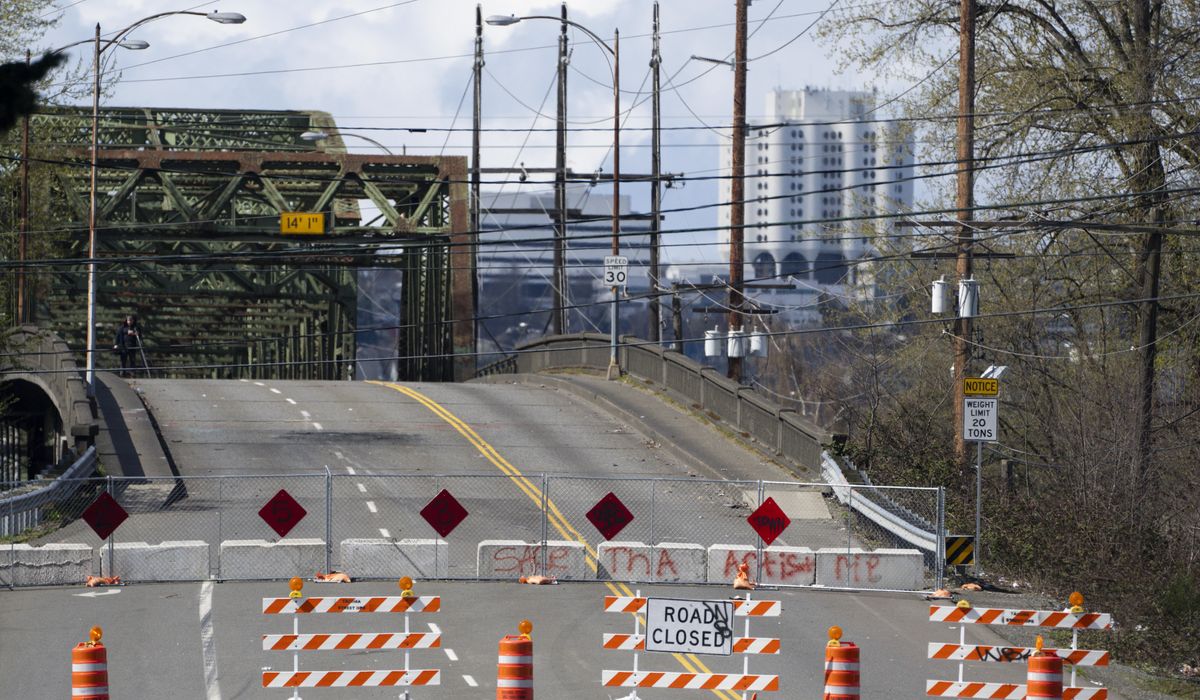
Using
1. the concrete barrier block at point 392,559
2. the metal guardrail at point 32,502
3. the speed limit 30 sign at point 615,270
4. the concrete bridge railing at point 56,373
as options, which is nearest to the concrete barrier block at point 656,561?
the concrete barrier block at point 392,559

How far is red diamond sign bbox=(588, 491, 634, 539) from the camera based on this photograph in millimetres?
22500

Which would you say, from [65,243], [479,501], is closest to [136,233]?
[65,243]

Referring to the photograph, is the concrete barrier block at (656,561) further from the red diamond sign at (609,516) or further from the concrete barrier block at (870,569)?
the concrete barrier block at (870,569)

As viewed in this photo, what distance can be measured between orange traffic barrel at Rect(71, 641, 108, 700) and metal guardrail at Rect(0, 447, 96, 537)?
1132 cm

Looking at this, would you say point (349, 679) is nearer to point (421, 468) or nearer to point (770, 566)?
point (770, 566)

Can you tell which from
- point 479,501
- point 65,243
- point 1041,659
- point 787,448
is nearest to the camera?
point 1041,659

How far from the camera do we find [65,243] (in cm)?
5359

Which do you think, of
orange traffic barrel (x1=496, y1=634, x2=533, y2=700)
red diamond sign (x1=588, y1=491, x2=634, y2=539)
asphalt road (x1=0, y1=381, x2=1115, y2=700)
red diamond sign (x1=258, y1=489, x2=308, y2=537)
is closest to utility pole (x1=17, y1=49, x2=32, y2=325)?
asphalt road (x1=0, y1=381, x2=1115, y2=700)

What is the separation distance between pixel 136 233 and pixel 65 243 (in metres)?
4.30

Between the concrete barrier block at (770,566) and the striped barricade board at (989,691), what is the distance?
833cm

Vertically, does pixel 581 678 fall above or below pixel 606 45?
below

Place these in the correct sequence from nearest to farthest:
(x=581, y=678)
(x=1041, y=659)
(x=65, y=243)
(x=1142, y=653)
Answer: (x=1041, y=659), (x=581, y=678), (x=1142, y=653), (x=65, y=243)

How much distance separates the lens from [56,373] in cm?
3731

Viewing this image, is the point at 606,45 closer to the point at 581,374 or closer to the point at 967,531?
the point at 581,374
